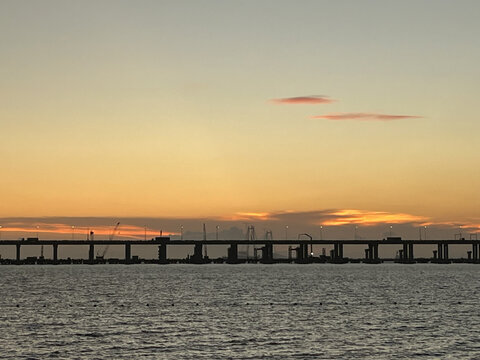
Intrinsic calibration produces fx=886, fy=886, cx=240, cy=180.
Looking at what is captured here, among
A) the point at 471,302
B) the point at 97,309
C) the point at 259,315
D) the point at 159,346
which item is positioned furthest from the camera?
the point at 471,302

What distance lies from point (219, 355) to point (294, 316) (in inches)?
1496

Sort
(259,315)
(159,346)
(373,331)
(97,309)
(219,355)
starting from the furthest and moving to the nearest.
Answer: (97,309)
(259,315)
(373,331)
(159,346)
(219,355)

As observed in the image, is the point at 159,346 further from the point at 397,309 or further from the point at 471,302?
the point at 471,302

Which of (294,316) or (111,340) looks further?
(294,316)

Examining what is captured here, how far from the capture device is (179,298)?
153250 millimetres

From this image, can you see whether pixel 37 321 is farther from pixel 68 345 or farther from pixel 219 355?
pixel 219 355

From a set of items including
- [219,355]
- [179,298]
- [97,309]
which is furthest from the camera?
[179,298]

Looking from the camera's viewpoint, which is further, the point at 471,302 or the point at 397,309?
the point at 471,302

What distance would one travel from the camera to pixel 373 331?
93562 mm

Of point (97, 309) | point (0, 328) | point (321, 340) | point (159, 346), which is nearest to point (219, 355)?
point (159, 346)

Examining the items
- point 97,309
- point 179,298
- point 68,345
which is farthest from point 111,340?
point 179,298

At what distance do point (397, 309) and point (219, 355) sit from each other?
2169 inches

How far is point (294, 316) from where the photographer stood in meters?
112

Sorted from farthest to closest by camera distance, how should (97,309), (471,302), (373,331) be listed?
(471,302) < (97,309) < (373,331)
